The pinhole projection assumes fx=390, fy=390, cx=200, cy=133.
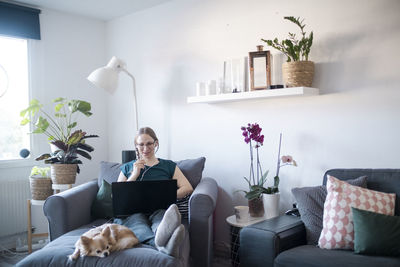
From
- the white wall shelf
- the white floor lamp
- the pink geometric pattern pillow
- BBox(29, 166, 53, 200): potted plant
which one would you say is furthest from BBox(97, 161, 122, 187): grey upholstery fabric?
the pink geometric pattern pillow

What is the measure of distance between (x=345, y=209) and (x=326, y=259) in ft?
1.11

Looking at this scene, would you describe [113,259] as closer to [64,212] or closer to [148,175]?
[64,212]

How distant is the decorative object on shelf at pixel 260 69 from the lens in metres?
2.88

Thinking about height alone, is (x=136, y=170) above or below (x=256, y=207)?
above

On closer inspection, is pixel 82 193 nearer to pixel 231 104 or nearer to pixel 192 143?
pixel 192 143

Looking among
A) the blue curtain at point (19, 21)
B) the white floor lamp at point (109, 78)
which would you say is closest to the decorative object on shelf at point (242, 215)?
the white floor lamp at point (109, 78)

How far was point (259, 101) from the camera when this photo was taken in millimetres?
3129

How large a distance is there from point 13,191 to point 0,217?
262 mm

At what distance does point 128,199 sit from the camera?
2.65 meters

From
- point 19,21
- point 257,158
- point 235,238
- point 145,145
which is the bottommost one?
point 235,238

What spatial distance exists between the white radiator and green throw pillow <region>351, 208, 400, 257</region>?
3.10 metres

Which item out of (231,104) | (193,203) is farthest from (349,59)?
(193,203)

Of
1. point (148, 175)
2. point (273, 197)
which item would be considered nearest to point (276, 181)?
point (273, 197)

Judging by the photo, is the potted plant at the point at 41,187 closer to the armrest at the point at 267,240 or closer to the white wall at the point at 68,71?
the white wall at the point at 68,71
